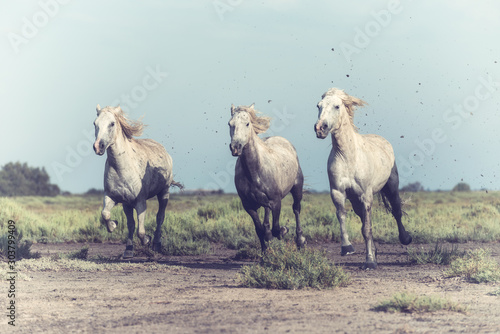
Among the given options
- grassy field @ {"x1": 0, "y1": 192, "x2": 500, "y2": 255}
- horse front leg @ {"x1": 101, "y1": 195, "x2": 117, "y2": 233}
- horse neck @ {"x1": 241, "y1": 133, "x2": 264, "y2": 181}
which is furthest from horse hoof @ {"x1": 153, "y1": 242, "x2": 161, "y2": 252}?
horse neck @ {"x1": 241, "y1": 133, "x2": 264, "y2": 181}

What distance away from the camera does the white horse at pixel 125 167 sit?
12281 mm

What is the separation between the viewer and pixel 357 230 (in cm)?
1898

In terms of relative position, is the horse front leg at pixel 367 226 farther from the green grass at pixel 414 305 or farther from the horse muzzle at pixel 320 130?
the green grass at pixel 414 305

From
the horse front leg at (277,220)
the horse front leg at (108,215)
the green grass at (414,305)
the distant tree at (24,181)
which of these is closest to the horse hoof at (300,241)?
the horse front leg at (277,220)

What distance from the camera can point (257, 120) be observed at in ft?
38.2

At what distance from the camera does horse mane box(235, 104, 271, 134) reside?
37.4 feet

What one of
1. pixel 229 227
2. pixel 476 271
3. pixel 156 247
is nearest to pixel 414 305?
pixel 476 271

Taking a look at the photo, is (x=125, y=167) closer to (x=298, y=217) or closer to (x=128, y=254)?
(x=128, y=254)

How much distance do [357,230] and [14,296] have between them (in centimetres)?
1182

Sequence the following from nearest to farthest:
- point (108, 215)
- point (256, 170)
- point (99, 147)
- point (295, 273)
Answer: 1. point (295, 273)
2. point (256, 170)
3. point (99, 147)
4. point (108, 215)

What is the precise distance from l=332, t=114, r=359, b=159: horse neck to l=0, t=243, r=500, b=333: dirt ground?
6.73ft

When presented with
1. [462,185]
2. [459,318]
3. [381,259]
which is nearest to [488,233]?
[381,259]

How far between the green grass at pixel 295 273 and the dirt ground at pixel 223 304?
8.6 inches

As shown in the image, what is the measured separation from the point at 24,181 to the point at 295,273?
65.6m
